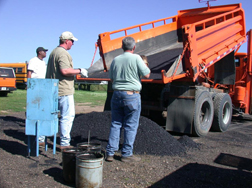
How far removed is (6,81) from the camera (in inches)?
680

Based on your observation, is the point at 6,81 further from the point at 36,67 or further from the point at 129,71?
the point at 129,71

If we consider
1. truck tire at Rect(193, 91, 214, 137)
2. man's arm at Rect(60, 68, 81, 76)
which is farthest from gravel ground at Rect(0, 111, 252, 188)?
man's arm at Rect(60, 68, 81, 76)

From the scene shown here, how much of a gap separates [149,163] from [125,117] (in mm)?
784

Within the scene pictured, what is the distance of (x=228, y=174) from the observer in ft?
12.5

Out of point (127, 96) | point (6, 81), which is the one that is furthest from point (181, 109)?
point (6, 81)

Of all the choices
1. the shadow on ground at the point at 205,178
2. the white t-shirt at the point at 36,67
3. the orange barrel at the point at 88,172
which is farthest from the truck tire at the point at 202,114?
the orange barrel at the point at 88,172

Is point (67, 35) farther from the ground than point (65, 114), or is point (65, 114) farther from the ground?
point (67, 35)

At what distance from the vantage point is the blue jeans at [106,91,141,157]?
13.3 feet

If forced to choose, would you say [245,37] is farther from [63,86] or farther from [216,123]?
[63,86]

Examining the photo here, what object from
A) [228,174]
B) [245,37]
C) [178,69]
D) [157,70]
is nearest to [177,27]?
[245,37]

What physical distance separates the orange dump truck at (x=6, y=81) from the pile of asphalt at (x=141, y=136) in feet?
41.0

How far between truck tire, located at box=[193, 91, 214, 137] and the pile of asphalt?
3.17 ft

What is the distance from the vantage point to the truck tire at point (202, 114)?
626 cm

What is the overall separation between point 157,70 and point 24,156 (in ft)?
11.6
